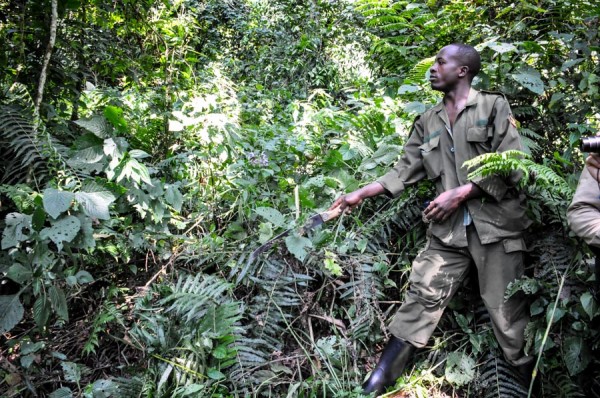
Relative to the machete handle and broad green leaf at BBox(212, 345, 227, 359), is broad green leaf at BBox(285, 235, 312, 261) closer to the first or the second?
the machete handle

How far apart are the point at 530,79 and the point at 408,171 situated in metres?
1.07

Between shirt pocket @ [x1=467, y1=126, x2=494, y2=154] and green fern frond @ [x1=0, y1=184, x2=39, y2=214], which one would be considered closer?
green fern frond @ [x1=0, y1=184, x2=39, y2=214]

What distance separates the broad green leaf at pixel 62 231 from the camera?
2.29 metres

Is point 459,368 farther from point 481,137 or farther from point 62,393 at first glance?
point 62,393

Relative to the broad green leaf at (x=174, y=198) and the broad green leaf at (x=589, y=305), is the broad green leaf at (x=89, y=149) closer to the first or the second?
the broad green leaf at (x=174, y=198)

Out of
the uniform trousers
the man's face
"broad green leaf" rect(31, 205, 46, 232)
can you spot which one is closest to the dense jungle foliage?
"broad green leaf" rect(31, 205, 46, 232)

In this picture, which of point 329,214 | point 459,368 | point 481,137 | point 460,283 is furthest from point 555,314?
point 329,214

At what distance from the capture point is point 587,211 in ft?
7.79

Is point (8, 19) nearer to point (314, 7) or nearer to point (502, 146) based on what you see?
point (502, 146)

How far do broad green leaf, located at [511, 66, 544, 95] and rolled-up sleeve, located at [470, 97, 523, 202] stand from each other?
1.84 feet

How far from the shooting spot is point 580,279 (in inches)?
104

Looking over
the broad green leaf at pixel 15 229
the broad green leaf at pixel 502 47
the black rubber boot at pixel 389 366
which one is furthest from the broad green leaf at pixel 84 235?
the broad green leaf at pixel 502 47

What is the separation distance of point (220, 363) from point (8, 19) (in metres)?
2.60

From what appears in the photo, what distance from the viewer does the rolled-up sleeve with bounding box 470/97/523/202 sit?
8.89 ft
